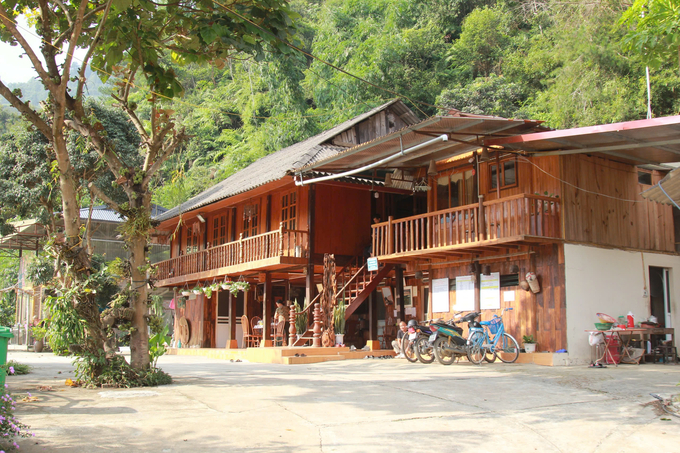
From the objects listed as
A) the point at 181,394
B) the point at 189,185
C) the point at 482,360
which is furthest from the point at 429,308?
the point at 189,185

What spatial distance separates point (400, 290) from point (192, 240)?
11.5 meters

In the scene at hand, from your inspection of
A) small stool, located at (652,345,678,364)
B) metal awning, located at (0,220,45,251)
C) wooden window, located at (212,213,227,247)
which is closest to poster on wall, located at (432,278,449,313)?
small stool, located at (652,345,678,364)

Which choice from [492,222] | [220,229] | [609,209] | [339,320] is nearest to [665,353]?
[609,209]

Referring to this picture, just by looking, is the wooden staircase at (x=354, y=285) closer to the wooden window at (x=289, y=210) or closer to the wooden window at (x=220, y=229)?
the wooden window at (x=289, y=210)

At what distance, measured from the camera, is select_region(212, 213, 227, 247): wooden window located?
22109 millimetres

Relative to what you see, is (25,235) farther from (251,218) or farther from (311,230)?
(311,230)

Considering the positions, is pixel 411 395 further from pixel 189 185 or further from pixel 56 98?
pixel 189 185

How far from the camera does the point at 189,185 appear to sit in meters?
38.7

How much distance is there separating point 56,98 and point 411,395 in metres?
6.04

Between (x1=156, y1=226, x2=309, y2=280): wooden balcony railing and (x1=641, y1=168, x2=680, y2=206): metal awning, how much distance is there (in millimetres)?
9413

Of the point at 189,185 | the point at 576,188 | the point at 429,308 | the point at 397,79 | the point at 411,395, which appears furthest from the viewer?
the point at 189,185

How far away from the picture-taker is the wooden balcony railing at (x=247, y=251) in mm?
16625

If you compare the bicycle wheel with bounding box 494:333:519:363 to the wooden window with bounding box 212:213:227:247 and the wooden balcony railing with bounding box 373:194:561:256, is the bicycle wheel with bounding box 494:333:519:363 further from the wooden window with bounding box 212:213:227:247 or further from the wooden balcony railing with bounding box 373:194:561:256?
the wooden window with bounding box 212:213:227:247

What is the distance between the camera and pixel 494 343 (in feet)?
38.9
